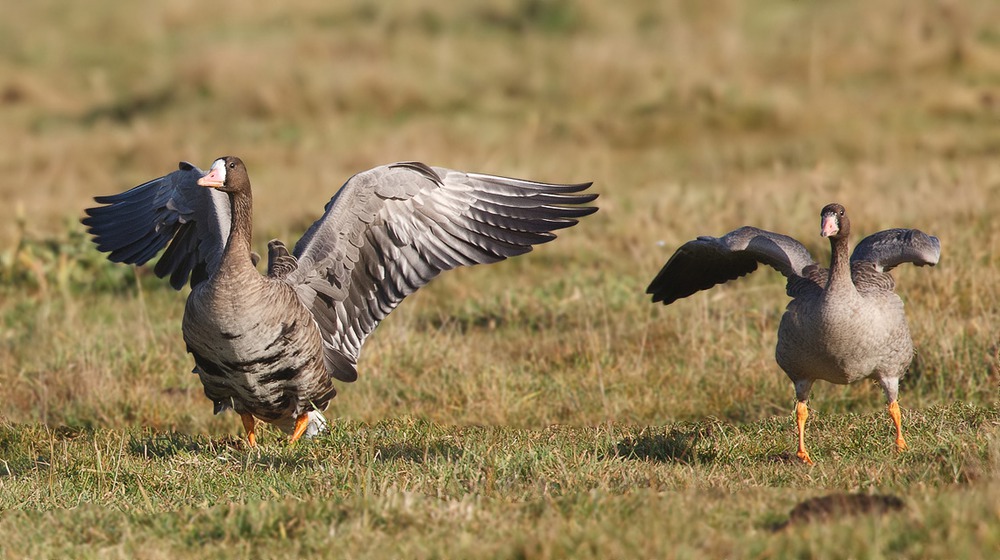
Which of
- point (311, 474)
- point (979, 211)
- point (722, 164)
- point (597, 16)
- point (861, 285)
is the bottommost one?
point (311, 474)

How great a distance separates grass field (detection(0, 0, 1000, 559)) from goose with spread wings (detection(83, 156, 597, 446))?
41 cm

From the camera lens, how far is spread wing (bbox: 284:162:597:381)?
21.9ft

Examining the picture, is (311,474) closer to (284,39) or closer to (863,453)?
(863,453)

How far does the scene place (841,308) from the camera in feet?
18.8

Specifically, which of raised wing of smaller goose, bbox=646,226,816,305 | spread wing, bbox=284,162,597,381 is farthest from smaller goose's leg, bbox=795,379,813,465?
spread wing, bbox=284,162,597,381

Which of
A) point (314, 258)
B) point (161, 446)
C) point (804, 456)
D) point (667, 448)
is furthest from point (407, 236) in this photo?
point (804, 456)

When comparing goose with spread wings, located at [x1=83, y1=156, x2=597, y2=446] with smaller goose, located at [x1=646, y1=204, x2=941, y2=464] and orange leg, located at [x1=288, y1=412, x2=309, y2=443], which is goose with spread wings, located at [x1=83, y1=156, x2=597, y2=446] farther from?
smaller goose, located at [x1=646, y1=204, x2=941, y2=464]

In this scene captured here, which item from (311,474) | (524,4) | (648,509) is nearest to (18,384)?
(311,474)

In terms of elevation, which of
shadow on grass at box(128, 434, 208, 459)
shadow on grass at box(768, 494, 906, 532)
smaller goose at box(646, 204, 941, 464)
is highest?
smaller goose at box(646, 204, 941, 464)

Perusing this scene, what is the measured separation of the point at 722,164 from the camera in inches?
541

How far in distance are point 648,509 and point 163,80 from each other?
16.3 m

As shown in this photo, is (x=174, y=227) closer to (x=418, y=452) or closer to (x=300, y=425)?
(x=300, y=425)

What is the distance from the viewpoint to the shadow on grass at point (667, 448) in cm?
583

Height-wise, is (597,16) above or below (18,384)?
above
